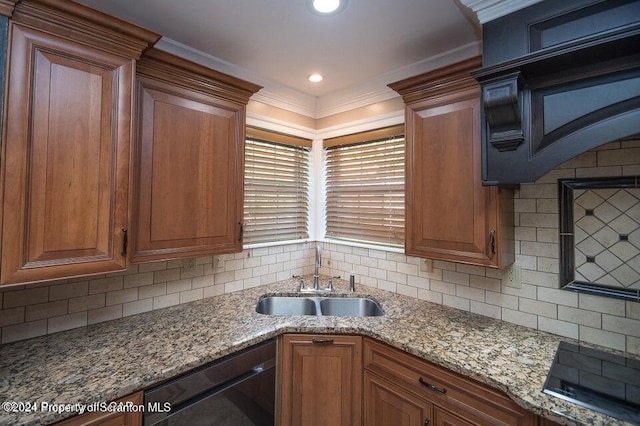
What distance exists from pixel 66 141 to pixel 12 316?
36.7 inches

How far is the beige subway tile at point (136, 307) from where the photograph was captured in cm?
181

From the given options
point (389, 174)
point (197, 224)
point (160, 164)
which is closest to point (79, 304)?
point (197, 224)

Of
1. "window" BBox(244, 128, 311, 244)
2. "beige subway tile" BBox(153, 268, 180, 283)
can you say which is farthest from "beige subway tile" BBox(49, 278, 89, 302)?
"window" BBox(244, 128, 311, 244)

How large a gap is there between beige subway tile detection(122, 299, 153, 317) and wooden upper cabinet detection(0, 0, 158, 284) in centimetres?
56

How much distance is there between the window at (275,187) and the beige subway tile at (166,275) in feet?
1.89

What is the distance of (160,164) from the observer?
1.63 metres

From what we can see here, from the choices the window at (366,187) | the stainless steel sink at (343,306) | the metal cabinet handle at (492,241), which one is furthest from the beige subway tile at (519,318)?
the stainless steel sink at (343,306)

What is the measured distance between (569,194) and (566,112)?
23.2 inches

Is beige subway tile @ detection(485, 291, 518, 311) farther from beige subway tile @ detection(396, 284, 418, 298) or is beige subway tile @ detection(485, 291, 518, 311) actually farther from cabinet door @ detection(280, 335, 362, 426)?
cabinet door @ detection(280, 335, 362, 426)

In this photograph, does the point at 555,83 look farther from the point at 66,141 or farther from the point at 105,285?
the point at 105,285

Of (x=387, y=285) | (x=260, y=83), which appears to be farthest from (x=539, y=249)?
(x=260, y=83)

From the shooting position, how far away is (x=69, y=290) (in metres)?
1.62

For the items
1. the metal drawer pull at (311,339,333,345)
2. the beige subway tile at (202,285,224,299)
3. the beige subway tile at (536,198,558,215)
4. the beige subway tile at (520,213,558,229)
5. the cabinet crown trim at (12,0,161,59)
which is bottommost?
the metal drawer pull at (311,339,333,345)

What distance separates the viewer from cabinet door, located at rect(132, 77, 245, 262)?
158 centimetres
